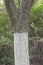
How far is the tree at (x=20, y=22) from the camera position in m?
5.46

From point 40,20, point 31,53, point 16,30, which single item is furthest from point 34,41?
point 16,30

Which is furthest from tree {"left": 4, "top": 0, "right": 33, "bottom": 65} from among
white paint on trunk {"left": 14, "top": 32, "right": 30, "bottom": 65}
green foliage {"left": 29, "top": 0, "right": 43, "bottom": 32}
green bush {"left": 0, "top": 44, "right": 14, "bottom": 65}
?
green foliage {"left": 29, "top": 0, "right": 43, "bottom": 32}


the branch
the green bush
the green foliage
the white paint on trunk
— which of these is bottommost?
the green bush

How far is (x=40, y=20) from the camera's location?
9.62 meters

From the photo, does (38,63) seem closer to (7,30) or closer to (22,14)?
(7,30)

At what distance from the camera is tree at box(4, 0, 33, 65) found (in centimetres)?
546

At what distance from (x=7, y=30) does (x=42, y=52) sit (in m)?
1.71

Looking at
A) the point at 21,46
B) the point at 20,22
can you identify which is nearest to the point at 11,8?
the point at 20,22

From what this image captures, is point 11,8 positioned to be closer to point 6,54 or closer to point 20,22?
point 20,22

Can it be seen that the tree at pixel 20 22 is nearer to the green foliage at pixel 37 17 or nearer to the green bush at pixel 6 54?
the green bush at pixel 6 54

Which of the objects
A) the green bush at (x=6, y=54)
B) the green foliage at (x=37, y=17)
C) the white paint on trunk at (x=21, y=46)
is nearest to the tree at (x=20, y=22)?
the white paint on trunk at (x=21, y=46)

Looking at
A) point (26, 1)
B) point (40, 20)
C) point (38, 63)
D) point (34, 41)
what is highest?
point (26, 1)

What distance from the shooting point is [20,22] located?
5551 mm

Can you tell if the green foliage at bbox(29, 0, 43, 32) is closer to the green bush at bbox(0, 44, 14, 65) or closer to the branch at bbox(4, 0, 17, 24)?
the green bush at bbox(0, 44, 14, 65)
